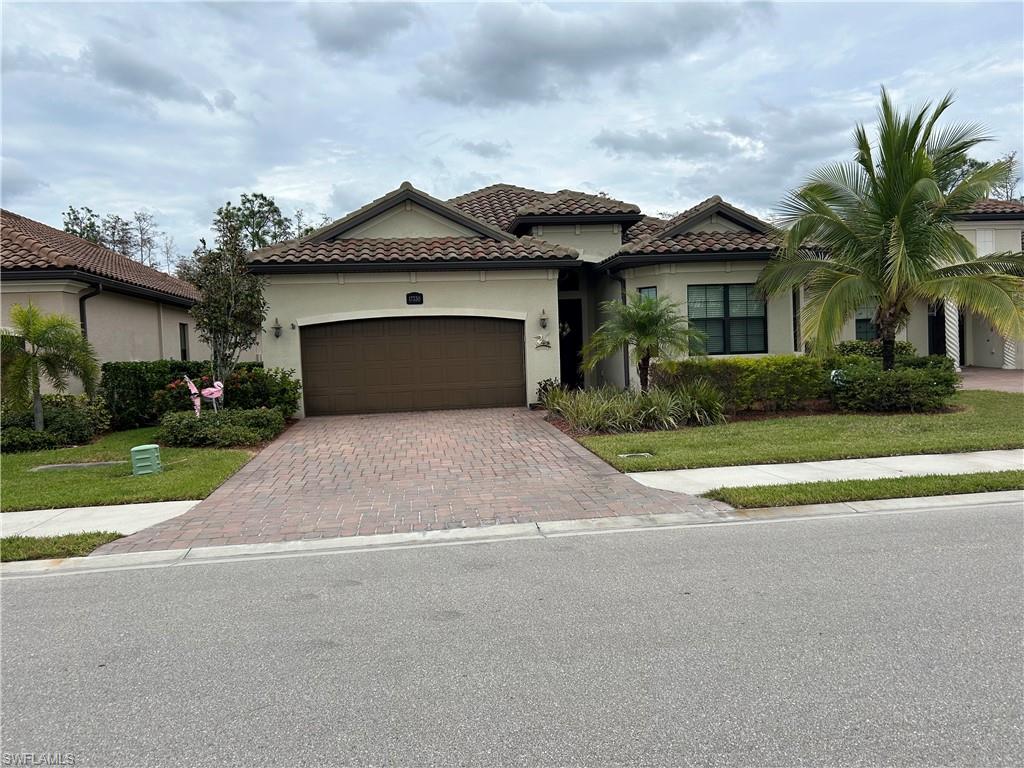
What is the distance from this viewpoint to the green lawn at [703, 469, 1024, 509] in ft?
25.0

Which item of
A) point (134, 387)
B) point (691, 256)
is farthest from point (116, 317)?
point (691, 256)

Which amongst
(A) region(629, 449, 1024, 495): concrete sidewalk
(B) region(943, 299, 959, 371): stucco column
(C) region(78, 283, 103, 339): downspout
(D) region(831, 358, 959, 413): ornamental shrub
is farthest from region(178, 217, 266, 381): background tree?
(B) region(943, 299, 959, 371): stucco column

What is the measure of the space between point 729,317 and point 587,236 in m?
4.65

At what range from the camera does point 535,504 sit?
7973 mm

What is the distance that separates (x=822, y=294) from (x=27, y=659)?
13.8m

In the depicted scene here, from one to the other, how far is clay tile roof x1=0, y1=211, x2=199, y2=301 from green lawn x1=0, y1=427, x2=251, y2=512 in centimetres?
460

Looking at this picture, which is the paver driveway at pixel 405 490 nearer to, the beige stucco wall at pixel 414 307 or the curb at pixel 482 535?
the curb at pixel 482 535

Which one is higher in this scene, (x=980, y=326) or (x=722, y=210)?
(x=722, y=210)

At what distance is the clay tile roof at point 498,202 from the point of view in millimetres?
21609

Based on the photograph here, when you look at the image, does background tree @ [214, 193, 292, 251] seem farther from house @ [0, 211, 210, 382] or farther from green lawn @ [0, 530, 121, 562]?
green lawn @ [0, 530, 121, 562]

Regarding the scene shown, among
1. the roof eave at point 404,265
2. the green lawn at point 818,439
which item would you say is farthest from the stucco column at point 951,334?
the roof eave at point 404,265

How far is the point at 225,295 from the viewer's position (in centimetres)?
1456

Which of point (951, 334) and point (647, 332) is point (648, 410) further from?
point (951, 334)

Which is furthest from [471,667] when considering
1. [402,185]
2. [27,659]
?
[402,185]
